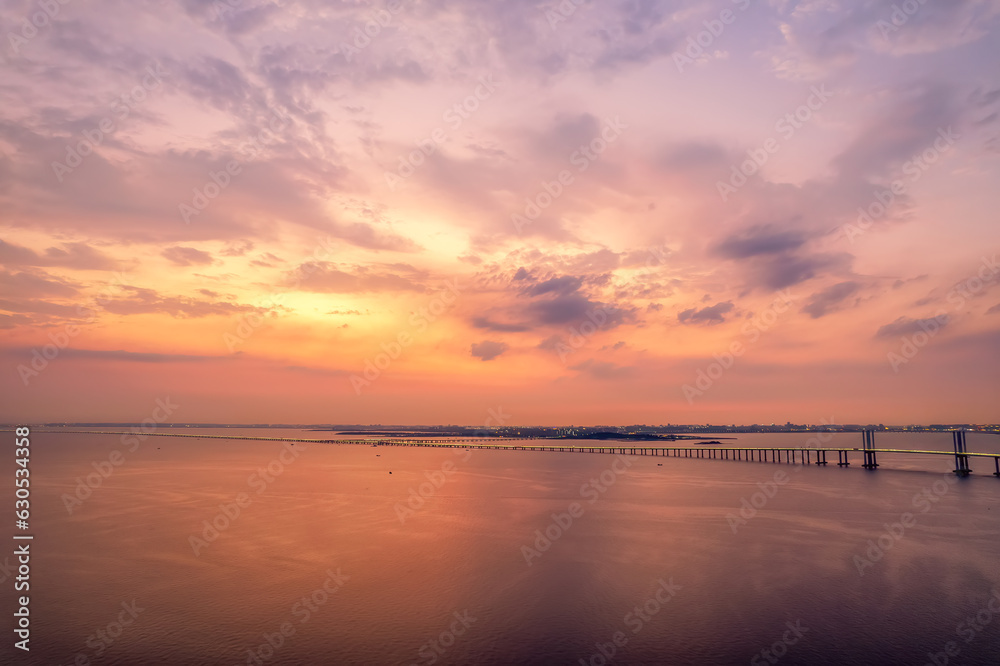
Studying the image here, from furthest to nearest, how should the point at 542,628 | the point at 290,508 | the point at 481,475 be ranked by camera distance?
the point at 481,475 → the point at 290,508 → the point at 542,628

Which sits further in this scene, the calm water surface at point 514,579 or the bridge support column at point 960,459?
the bridge support column at point 960,459

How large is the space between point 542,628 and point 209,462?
14165 cm

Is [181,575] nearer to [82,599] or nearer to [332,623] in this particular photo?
[82,599]

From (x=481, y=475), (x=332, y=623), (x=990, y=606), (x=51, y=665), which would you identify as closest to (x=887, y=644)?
(x=990, y=606)

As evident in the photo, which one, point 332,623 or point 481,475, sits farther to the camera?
point 481,475

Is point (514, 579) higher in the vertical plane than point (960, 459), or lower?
lower

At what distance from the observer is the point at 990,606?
3447 centimetres

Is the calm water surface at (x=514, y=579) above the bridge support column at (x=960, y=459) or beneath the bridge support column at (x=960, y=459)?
beneath

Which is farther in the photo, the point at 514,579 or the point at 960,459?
the point at 960,459

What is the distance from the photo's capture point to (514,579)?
136 feet

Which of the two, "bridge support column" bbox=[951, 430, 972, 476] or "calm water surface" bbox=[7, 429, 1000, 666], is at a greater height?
"bridge support column" bbox=[951, 430, 972, 476]

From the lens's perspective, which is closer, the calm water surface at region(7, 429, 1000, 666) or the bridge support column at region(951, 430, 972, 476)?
the calm water surface at region(7, 429, 1000, 666)

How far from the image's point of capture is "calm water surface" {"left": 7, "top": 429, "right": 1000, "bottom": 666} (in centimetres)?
2928

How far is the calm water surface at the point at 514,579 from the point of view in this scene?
1153 inches
